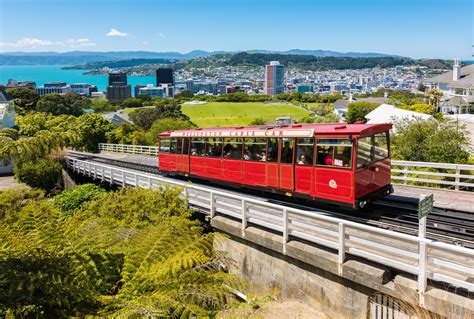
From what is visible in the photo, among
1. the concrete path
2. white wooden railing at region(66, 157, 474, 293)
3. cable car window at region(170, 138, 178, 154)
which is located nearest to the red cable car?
white wooden railing at region(66, 157, 474, 293)

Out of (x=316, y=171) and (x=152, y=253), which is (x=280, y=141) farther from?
(x=152, y=253)

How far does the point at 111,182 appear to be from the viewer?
23.6 meters

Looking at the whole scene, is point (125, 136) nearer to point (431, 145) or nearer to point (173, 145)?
point (173, 145)

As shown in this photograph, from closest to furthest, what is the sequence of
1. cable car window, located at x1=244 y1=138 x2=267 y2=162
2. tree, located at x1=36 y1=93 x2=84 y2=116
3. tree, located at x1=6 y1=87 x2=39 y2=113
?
1. cable car window, located at x1=244 y1=138 x2=267 y2=162
2. tree, located at x1=36 y1=93 x2=84 y2=116
3. tree, located at x1=6 y1=87 x2=39 y2=113

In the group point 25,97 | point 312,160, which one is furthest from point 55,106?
point 312,160

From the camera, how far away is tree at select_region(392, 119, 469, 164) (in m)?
19.8

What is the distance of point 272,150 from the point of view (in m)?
14.4

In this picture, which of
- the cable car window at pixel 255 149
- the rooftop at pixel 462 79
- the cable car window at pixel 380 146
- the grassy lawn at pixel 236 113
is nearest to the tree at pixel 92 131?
the cable car window at pixel 255 149

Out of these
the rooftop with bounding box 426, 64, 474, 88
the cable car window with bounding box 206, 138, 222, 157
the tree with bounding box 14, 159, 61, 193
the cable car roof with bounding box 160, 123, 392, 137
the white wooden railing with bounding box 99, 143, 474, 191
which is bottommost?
the tree with bounding box 14, 159, 61, 193

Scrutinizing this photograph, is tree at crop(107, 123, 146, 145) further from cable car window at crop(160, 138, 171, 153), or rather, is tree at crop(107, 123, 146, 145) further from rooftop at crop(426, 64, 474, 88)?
rooftop at crop(426, 64, 474, 88)

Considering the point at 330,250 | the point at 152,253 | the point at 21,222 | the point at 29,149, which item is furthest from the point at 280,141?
the point at 29,149

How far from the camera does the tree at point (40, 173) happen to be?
3350 cm

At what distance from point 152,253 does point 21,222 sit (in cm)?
310

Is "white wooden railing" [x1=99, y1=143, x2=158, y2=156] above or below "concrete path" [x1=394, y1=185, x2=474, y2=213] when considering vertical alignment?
below
